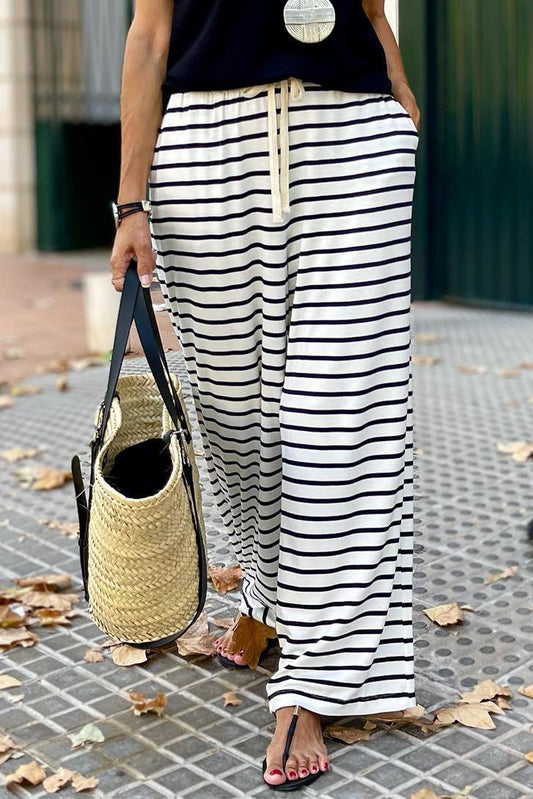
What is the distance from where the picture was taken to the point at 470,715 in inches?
112

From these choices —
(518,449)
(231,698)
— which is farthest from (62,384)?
(231,698)

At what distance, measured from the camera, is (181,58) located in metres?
2.60

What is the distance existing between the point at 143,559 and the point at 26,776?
22.1 inches

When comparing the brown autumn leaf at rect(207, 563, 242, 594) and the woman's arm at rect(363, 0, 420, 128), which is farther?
the brown autumn leaf at rect(207, 563, 242, 594)

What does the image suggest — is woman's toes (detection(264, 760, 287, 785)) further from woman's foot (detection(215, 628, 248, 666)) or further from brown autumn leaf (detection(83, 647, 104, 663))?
brown autumn leaf (detection(83, 647, 104, 663))

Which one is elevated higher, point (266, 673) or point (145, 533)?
point (145, 533)

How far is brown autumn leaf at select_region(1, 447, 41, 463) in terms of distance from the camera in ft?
17.2

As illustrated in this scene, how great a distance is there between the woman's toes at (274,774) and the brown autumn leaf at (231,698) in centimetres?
36

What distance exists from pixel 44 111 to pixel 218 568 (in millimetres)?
10412

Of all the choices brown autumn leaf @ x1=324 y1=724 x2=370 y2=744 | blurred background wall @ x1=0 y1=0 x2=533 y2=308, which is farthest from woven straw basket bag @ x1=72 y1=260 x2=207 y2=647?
blurred background wall @ x1=0 y1=0 x2=533 y2=308

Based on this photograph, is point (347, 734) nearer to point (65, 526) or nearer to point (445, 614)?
point (445, 614)

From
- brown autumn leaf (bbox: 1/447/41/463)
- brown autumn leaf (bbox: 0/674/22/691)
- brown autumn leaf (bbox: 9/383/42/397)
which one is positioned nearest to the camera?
brown autumn leaf (bbox: 0/674/22/691)

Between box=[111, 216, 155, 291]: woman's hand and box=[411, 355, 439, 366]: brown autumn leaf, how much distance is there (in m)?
4.18

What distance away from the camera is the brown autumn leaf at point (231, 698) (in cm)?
297
